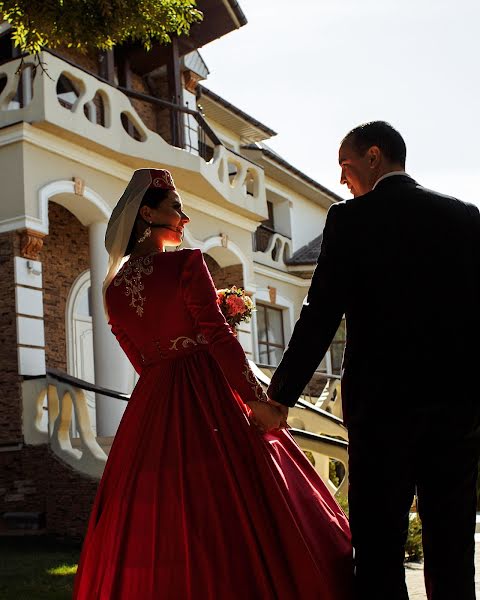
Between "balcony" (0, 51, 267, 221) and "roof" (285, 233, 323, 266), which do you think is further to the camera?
"roof" (285, 233, 323, 266)

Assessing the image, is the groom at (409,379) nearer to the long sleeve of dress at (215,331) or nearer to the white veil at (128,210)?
the long sleeve of dress at (215,331)

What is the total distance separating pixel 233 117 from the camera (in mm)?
19625

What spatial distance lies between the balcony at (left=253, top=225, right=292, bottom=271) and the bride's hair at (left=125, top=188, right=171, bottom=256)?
54.8 feet

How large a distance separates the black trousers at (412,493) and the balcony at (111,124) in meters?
6.95

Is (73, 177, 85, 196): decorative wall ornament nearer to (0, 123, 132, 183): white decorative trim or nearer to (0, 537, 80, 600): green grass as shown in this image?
(0, 123, 132, 183): white decorative trim

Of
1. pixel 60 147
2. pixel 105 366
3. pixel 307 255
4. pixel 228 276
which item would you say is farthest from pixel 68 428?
pixel 307 255

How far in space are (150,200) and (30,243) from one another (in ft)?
23.5

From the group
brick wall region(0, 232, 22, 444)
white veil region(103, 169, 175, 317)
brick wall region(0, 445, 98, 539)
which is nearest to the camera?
white veil region(103, 169, 175, 317)

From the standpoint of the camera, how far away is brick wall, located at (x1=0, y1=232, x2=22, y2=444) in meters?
10.4

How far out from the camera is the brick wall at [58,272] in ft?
44.3

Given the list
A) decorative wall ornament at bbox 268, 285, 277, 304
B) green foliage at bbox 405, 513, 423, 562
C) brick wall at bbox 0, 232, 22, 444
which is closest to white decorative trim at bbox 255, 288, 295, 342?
decorative wall ornament at bbox 268, 285, 277, 304

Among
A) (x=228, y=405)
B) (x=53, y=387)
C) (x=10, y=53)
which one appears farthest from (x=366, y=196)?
(x=10, y=53)

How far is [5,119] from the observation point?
10.9 m

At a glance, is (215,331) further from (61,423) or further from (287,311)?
(287,311)
